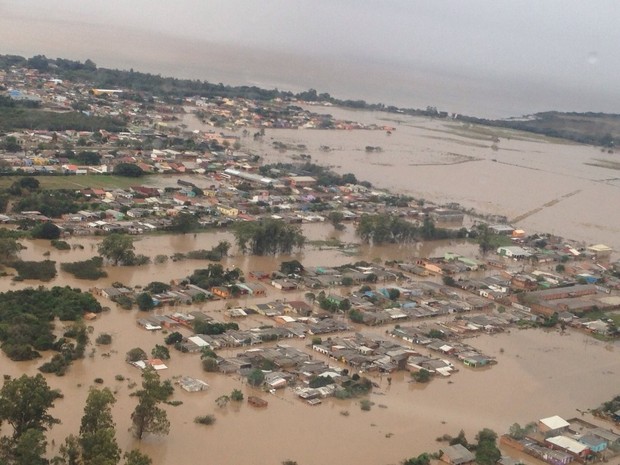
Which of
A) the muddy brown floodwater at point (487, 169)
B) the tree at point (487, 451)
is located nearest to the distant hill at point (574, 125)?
the muddy brown floodwater at point (487, 169)

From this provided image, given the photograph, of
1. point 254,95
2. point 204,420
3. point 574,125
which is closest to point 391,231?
point 204,420

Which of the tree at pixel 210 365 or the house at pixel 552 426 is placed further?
the tree at pixel 210 365

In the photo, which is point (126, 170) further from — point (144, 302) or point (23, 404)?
point (23, 404)

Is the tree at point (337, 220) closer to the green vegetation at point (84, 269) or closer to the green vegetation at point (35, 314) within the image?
the green vegetation at point (84, 269)

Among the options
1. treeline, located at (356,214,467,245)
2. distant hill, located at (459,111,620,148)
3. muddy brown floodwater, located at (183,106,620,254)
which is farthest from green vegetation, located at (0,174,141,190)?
distant hill, located at (459,111,620,148)

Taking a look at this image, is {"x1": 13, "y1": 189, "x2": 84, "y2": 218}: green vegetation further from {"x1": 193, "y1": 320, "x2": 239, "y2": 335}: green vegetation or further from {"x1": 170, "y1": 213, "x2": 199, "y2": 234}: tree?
{"x1": 193, "y1": 320, "x2": 239, "y2": 335}: green vegetation

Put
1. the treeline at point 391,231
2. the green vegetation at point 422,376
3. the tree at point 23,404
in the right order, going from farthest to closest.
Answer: the treeline at point 391,231, the green vegetation at point 422,376, the tree at point 23,404

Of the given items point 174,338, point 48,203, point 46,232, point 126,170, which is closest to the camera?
point 174,338
